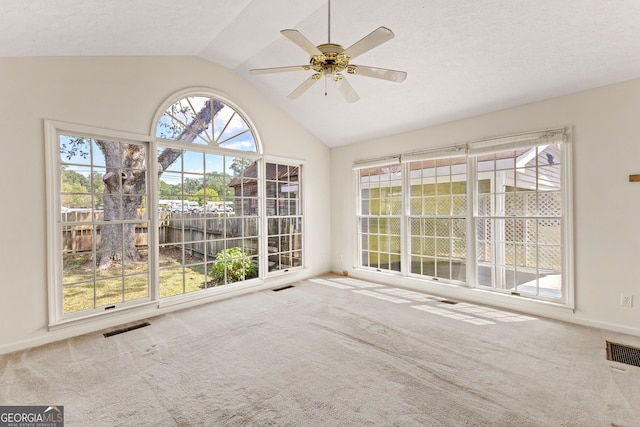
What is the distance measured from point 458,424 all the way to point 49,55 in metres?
4.88

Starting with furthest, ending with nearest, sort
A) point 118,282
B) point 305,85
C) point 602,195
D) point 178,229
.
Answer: point 178,229, point 118,282, point 602,195, point 305,85

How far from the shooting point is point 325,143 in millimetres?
6023

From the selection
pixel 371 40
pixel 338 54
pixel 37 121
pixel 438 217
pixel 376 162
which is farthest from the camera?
pixel 376 162

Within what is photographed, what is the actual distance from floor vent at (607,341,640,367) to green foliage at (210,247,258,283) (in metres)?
4.47

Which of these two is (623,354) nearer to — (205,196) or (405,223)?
(405,223)

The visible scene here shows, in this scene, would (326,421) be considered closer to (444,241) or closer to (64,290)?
(64,290)

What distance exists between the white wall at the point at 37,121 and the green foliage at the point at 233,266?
63.6 inches

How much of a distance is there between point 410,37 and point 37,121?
13.2 feet

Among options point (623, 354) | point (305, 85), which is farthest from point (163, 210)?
point (623, 354)

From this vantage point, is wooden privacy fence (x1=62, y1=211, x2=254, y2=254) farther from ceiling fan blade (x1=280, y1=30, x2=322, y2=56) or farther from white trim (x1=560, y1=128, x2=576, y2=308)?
white trim (x1=560, y1=128, x2=576, y2=308)

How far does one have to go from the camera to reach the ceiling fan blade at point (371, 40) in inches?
76.6

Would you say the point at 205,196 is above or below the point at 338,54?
below

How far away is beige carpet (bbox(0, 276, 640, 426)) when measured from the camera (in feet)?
6.33

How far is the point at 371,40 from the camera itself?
206 cm
